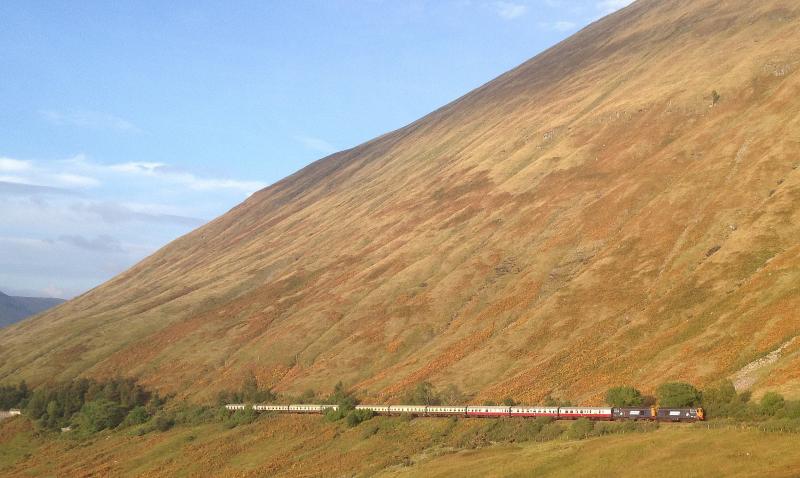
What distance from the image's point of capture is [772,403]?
56781 mm

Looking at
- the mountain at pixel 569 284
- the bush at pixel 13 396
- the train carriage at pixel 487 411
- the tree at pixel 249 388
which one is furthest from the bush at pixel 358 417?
the bush at pixel 13 396

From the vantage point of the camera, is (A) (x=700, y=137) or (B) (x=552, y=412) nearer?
(B) (x=552, y=412)

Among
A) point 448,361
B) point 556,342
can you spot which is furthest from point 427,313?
point 556,342

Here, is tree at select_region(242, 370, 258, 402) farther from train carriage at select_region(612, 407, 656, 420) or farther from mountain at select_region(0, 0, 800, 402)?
train carriage at select_region(612, 407, 656, 420)

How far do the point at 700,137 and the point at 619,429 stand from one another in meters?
102

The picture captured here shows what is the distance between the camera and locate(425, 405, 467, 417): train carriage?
81812mm

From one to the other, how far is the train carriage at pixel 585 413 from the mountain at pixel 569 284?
33.4 ft

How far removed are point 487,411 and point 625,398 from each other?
621 inches

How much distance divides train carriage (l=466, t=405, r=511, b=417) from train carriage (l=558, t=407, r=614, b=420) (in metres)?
7.07

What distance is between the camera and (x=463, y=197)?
191 meters

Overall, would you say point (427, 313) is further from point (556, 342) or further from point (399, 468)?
point (399, 468)

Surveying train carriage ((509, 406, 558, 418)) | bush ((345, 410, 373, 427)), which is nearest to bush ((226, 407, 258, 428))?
bush ((345, 410, 373, 427))

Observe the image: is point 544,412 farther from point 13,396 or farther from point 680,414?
point 13,396

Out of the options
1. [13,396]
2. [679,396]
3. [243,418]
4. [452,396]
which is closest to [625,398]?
[679,396]
